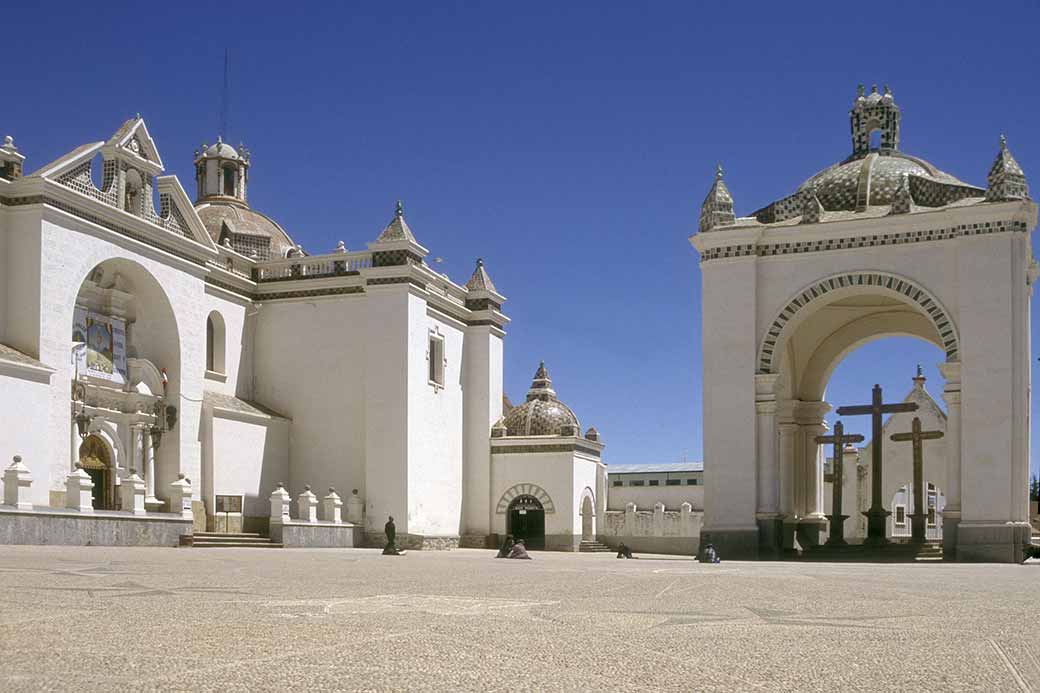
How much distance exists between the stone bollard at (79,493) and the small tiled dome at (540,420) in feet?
54.3

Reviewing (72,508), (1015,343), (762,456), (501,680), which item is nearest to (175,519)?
(72,508)

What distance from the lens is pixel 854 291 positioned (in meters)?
25.3

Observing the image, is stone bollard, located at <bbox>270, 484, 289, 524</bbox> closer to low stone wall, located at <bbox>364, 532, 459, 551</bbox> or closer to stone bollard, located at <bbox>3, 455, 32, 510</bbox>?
low stone wall, located at <bbox>364, 532, 459, 551</bbox>

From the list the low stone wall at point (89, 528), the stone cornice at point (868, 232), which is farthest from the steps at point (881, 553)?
the low stone wall at point (89, 528)

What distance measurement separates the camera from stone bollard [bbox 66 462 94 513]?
20.7 meters

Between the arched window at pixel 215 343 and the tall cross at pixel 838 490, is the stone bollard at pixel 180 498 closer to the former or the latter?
the arched window at pixel 215 343

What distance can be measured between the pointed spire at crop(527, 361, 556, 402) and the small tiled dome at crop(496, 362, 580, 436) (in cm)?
96

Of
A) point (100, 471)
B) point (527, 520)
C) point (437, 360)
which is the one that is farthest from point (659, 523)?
point (100, 471)

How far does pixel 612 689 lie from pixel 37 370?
20.4 m

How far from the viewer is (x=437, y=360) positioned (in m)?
33.6

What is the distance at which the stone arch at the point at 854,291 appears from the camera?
24.3 metres

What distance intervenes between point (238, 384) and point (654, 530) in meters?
13.3

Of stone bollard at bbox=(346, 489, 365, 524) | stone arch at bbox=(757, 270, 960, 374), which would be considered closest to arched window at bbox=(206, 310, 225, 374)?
stone bollard at bbox=(346, 489, 365, 524)

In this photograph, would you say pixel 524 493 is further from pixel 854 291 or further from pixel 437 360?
pixel 854 291
